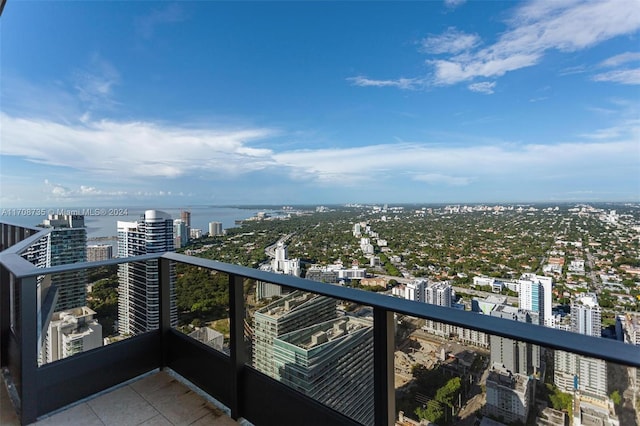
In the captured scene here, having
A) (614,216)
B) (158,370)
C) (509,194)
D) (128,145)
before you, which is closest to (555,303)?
(614,216)

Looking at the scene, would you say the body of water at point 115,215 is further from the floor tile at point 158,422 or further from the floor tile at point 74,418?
the floor tile at point 158,422

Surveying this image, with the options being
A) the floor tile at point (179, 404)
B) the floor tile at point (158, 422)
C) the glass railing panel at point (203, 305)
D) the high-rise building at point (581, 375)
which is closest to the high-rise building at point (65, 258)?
the glass railing panel at point (203, 305)

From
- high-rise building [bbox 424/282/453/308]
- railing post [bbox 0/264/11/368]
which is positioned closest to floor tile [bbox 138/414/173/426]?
railing post [bbox 0/264/11/368]

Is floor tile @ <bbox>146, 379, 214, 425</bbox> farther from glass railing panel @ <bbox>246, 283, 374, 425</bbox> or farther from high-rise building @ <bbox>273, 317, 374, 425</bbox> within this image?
high-rise building @ <bbox>273, 317, 374, 425</bbox>

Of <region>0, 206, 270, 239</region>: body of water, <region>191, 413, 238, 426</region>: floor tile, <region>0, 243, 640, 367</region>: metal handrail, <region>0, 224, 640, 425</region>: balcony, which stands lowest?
<region>191, 413, 238, 426</region>: floor tile

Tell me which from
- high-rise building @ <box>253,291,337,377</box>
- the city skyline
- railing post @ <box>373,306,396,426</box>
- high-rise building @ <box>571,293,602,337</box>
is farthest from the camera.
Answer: the city skyline

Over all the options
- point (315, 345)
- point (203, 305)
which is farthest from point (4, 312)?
point (315, 345)
